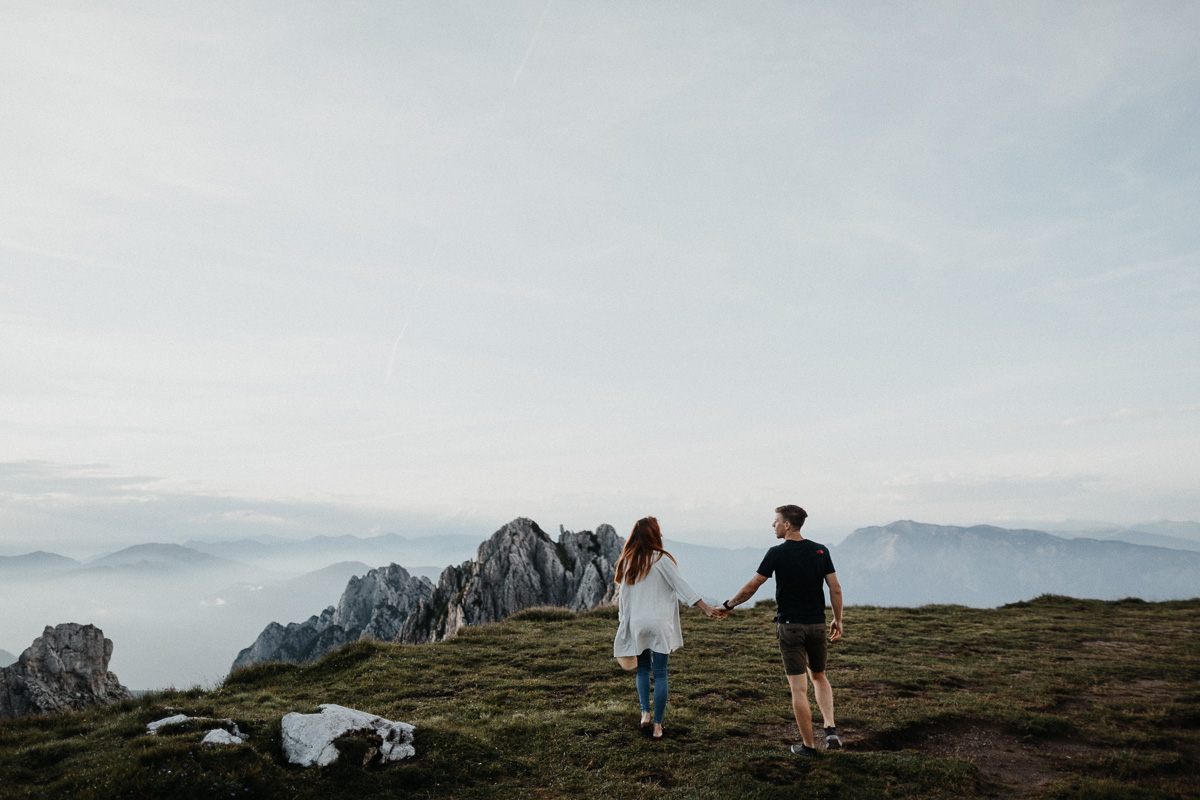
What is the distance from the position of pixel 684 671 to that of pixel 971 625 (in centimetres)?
1581

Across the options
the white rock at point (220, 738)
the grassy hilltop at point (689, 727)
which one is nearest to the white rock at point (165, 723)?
the grassy hilltop at point (689, 727)

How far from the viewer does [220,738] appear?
31.4 feet

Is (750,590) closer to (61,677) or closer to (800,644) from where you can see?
(800,644)

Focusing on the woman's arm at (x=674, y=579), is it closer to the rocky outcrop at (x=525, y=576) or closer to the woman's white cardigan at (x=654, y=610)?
the woman's white cardigan at (x=654, y=610)

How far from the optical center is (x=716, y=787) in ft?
28.4

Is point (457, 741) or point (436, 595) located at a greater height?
point (457, 741)

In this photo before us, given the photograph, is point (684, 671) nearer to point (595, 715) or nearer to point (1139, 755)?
point (595, 715)

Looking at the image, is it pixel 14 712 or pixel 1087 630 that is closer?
pixel 14 712

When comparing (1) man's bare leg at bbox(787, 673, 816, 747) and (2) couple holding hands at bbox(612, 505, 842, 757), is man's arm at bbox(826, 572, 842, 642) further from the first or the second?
(1) man's bare leg at bbox(787, 673, 816, 747)

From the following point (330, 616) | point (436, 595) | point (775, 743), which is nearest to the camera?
point (775, 743)

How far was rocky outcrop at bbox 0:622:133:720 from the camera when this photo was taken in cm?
1934

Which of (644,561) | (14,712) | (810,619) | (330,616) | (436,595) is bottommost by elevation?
(330,616)

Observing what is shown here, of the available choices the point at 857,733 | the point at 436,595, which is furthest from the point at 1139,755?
the point at 436,595

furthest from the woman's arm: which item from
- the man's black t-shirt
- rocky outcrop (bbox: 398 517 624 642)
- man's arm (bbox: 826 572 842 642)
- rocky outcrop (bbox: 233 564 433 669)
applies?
rocky outcrop (bbox: 233 564 433 669)
